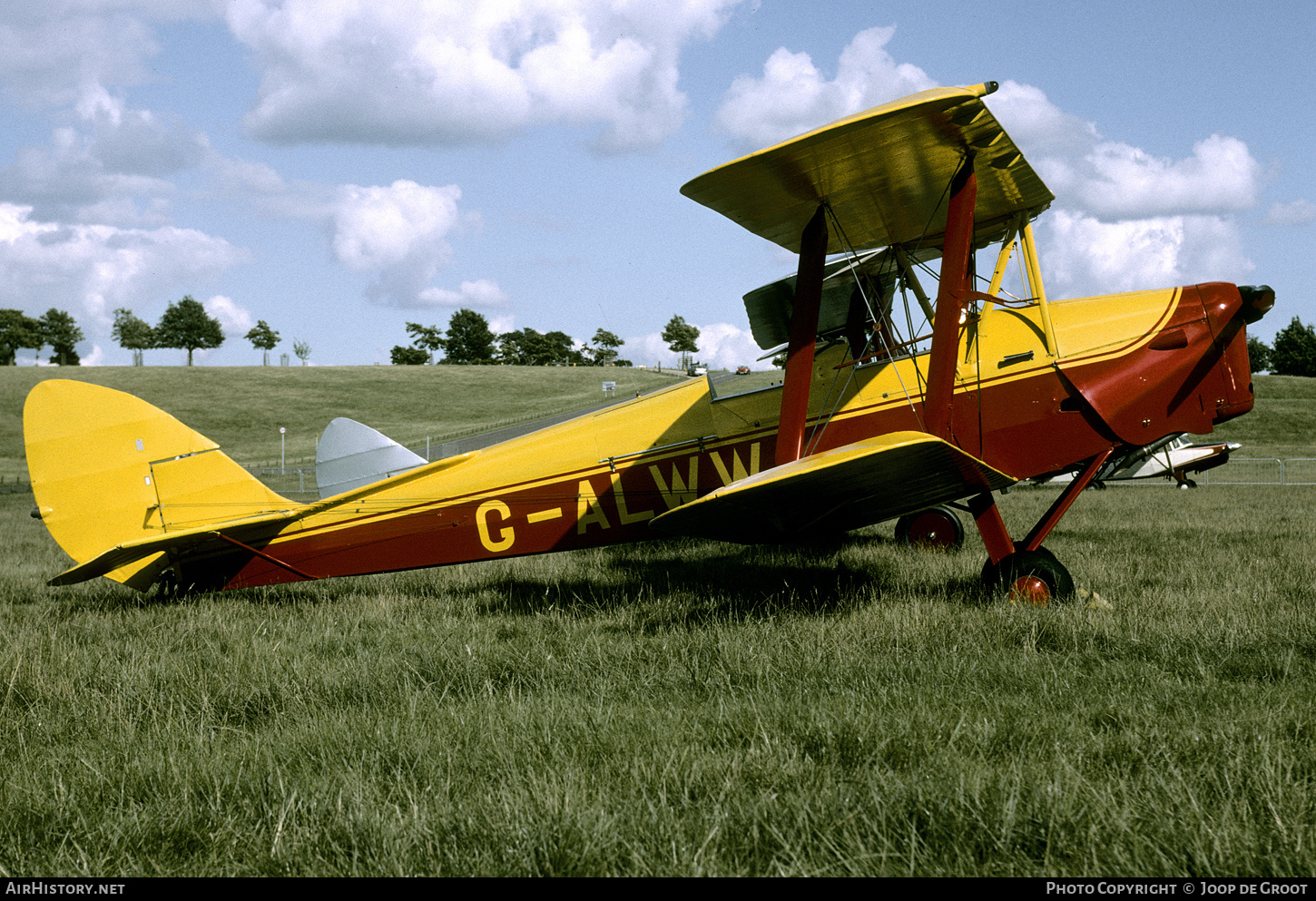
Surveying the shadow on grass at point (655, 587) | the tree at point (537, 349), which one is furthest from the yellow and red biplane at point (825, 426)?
the tree at point (537, 349)

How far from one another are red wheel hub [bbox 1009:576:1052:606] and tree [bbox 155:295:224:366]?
112482mm

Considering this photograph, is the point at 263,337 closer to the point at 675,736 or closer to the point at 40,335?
the point at 40,335

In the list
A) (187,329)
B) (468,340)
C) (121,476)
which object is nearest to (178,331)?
(187,329)

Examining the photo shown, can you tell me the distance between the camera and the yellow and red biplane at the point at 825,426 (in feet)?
16.9

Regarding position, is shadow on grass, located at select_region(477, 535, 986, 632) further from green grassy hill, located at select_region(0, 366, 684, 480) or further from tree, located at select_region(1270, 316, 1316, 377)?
tree, located at select_region(1270, 316, 1316, 377)

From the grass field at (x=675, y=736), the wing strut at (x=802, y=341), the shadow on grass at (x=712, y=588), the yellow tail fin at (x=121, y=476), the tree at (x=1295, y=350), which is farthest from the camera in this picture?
the tree at (x=1295, y=350)

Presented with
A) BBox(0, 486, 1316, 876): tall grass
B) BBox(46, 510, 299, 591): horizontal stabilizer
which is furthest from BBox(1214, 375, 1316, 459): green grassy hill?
BBox(46, 510, 299, 591): horizontal stabilizer

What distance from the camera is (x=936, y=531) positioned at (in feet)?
30.5

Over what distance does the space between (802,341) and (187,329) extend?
11291cm

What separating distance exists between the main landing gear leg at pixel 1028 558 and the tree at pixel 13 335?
397ft

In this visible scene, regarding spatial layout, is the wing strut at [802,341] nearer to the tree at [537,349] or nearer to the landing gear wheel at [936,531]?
the landing gear wheel at [936,531]

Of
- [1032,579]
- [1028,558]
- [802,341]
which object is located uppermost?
[802,341]

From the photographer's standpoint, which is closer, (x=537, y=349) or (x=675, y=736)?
(x=675, y=736)

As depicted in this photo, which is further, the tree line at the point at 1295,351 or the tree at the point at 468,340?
the tree at the point at 468,340
